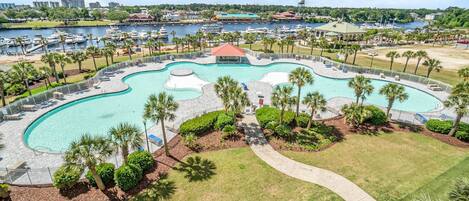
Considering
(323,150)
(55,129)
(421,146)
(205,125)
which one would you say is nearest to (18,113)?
(55,129)

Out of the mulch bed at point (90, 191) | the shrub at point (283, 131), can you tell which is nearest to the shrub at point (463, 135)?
the shrub at point (283, 131)

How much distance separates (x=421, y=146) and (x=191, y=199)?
69.6ft

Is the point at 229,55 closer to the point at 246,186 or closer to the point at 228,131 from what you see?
the point at 228,131

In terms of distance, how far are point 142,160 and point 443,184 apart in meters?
21.7

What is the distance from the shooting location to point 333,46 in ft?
229

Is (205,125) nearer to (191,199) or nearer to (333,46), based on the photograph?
(191,199)

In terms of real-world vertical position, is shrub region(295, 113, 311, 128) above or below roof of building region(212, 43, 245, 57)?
below

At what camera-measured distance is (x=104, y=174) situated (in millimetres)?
17469

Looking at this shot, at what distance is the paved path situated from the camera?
17.4 metres

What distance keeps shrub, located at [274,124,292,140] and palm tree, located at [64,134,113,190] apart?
1454 cm

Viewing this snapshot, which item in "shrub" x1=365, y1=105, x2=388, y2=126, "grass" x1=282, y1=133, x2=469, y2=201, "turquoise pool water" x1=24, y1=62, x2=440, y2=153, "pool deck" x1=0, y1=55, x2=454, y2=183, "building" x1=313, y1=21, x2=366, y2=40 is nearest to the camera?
"grass" x1=282, y1=133, x2=469, y2=201

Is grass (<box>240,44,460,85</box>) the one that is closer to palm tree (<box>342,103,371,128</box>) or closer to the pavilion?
the pavilion

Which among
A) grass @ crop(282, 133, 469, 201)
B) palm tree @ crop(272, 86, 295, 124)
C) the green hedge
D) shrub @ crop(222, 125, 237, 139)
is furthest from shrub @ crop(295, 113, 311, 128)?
shrub @ crop(222, 125, 237, 139)

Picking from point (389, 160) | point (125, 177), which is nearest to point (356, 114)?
point (389, 160)
